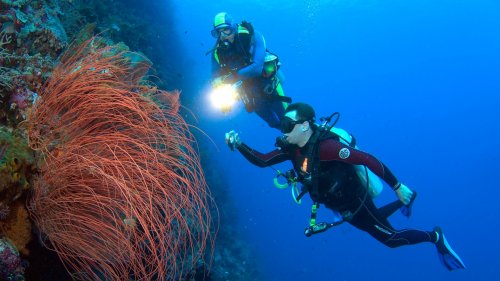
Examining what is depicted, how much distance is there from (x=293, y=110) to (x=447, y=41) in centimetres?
7998

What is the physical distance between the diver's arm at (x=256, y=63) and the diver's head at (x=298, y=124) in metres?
2.04

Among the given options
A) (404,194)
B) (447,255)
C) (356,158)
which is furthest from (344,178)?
(447,255)

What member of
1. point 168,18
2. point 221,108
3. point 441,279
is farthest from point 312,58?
point 221,108

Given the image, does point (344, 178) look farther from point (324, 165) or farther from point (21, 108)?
point (21, 108)

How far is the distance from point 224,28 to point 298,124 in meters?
3.37

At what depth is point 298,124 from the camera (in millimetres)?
4863

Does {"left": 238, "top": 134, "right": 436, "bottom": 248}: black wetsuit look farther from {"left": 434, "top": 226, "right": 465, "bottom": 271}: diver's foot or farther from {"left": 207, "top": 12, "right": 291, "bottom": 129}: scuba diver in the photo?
A: {"left": 207, "top": 12, "right": 291, "bottom": 129}: scuba diver

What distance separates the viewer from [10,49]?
3141 millimetres

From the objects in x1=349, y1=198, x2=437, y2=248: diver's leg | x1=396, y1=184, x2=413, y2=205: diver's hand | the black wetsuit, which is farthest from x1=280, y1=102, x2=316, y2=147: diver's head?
x1=349, y1=198, x2=437, y2=248: diver's leg

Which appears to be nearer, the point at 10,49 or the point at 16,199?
the point at 16,199

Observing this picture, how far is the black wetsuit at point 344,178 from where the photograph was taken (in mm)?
4781

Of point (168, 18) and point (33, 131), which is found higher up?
point (168, 18)

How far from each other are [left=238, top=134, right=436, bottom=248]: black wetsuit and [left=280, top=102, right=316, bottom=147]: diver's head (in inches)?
7.0

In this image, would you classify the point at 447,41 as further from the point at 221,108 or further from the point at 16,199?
the point at 16,199
